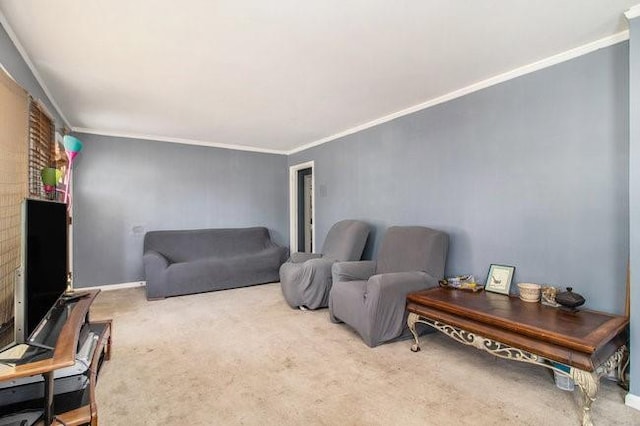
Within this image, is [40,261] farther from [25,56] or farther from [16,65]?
[25,56]

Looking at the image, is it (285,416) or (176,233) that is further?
(176,233)

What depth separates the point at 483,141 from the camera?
9.21ft

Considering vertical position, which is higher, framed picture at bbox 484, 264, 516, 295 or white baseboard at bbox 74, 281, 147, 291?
framed picture at bbox 484, 264, 516, 295

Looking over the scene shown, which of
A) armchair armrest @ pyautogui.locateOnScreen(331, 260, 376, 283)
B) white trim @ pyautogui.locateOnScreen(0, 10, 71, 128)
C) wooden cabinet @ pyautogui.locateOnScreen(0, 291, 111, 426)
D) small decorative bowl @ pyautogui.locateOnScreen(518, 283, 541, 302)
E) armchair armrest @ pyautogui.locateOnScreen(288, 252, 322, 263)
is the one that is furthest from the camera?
armchair armrest @ pyautogui.locateOnScreen(288, 252, 322, 263)

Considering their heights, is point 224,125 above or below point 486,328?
above

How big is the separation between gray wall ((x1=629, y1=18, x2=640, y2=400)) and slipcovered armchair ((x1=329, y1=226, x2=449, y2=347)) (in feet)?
4.23

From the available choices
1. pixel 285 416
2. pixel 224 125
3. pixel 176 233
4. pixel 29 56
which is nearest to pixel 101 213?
pixel 176 233

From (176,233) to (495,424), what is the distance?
4.50m

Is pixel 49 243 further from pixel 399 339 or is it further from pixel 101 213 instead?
pixel 101 213

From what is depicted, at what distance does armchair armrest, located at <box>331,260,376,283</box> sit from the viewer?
323 centimetres

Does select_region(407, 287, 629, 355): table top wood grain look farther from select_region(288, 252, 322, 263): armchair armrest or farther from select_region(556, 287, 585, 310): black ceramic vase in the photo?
select_region(288, 252, 322, 263): armchair armrest

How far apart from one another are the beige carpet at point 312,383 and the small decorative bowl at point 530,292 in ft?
1.64

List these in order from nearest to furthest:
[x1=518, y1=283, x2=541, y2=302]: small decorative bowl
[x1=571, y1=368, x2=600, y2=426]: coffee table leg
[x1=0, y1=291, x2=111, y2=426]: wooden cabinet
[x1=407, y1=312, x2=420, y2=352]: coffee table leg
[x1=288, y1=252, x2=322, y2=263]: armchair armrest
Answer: [x1=0, y1=291, x2=111, y2=426]: wooden cabinet → [x1=571, y1=368, x2=600, y2=426]: coffee table leg → [x1=518, y1=283, x2=541, y2=302]: small decorative bowl → [x1=407, y1=312, x2=420, y2=352]: coffee table leg → [x1=288, y1=252, x2=322, y2=263]: armchair armrest

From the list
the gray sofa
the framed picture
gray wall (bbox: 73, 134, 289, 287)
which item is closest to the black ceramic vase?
the framed picture
